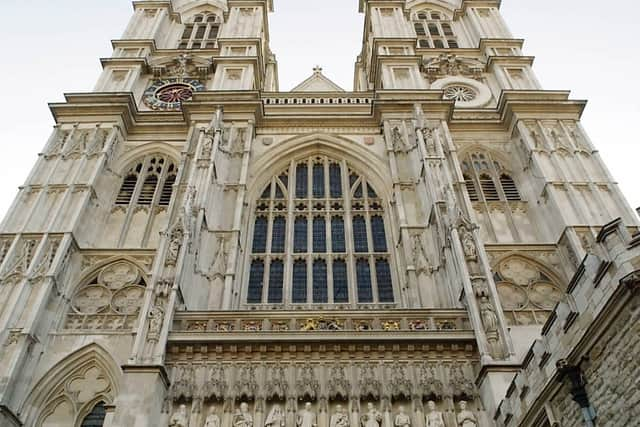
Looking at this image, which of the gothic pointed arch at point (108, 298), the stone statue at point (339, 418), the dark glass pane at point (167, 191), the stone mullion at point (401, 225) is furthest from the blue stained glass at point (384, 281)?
the dark glass pane at point (167, 191)

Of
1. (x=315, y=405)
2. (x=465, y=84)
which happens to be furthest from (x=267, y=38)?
(x=315, y=405)

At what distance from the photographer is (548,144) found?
19688 millimetres

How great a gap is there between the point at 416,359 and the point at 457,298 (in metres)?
2.29

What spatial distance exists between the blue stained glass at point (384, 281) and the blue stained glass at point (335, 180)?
3595mm

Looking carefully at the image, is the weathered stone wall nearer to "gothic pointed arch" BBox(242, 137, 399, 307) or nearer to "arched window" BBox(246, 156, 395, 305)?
"gothic pointed arch" BBox(242, 137, 399, 307)

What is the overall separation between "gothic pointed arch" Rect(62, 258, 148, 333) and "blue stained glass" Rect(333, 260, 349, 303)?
18.5ft

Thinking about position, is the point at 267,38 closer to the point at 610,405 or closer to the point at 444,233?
the point at 444,233

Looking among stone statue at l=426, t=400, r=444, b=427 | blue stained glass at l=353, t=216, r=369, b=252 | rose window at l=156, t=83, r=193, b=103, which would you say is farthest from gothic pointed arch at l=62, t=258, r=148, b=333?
rose window at l=156, t=83, r=193, b=103

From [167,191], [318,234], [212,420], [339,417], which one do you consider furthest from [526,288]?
[167,191]

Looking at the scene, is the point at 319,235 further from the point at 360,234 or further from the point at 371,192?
the point at 371,192

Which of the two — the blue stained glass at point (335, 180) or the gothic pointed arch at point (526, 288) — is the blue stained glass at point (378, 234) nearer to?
the blue stained glass at point (335, 180)

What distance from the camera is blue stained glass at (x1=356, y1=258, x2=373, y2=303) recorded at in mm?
16047

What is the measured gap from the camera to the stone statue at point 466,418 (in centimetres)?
1073

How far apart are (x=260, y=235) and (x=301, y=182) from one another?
319 cm
